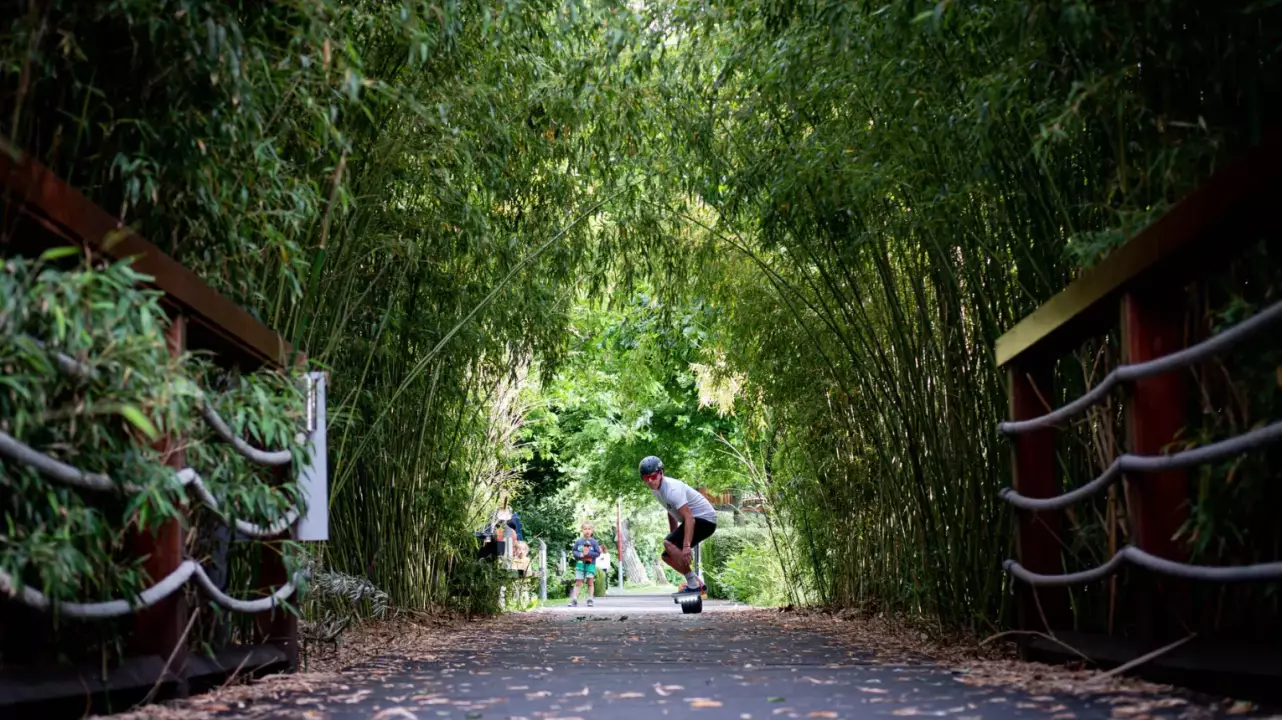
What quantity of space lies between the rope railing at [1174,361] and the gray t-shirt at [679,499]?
20.1ft

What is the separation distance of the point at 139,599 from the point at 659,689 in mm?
1465

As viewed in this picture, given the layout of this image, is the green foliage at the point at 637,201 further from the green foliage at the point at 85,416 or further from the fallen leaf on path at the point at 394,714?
the fallen leaf on path at the point at 394,714

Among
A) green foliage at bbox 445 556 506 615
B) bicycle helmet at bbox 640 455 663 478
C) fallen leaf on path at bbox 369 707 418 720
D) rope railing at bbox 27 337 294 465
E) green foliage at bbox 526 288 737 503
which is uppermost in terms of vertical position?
green foliage at bbox 526 288 737 503

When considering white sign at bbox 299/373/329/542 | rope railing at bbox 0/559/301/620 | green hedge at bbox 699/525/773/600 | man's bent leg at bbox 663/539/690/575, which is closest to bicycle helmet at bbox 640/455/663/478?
man's bent leg at bbox 663/539/690/575

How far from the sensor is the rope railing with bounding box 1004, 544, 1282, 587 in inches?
97.8

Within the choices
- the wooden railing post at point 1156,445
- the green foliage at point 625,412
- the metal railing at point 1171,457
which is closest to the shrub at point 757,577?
the green foliage at point 625,412

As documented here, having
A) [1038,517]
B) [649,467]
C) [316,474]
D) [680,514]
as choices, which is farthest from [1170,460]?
[680,514]

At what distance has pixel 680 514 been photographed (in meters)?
10.1

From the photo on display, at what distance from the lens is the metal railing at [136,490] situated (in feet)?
7.77

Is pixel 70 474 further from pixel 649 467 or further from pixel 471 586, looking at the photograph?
pixel 649 467

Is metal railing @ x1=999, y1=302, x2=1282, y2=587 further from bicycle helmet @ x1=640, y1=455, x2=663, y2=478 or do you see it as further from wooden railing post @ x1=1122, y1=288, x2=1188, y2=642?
bicycle helmet @ x1=640, y1=455, x2=663, y2=478

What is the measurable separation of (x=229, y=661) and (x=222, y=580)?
0.88 ft

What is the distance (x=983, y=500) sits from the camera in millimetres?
5090

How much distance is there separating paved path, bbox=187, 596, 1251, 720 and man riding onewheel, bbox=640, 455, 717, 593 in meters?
3.96
